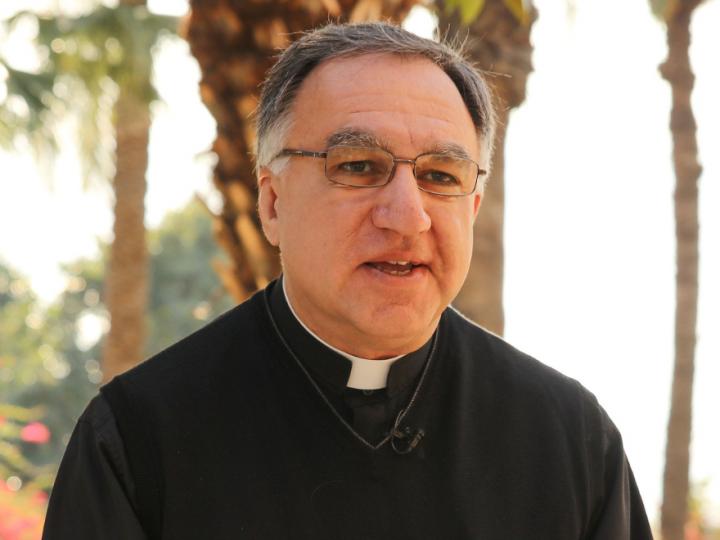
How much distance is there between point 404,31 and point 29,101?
653 centimetres

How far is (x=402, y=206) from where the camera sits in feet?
8.41

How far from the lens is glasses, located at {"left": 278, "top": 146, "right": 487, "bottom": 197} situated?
263 cm

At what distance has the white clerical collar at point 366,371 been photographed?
9.37ft

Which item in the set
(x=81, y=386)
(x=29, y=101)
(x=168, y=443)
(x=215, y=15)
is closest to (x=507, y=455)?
(x=168, y=443)

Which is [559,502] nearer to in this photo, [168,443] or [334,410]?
[334,410]

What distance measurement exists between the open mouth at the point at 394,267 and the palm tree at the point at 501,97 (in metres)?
2.04

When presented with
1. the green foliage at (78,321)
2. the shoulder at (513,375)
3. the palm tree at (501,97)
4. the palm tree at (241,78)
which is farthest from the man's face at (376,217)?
the green foliage at (78,321)

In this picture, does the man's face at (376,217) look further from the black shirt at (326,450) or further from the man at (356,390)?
the black shirt at (326,450)

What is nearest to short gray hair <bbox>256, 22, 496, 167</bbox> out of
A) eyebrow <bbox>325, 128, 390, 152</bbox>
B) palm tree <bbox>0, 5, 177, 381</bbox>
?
eyebrow <bbox>325, 128, 390, 152</bbox>

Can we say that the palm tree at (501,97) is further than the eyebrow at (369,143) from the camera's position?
Yes

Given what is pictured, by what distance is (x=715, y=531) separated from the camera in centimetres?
1476

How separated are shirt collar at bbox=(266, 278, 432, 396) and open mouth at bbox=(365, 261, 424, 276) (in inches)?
13.3

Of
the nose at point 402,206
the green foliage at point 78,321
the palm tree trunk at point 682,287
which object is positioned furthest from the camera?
the green foliage at point 78,321

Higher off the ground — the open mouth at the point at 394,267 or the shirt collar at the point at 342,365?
the open mouth at the point at 394,267
